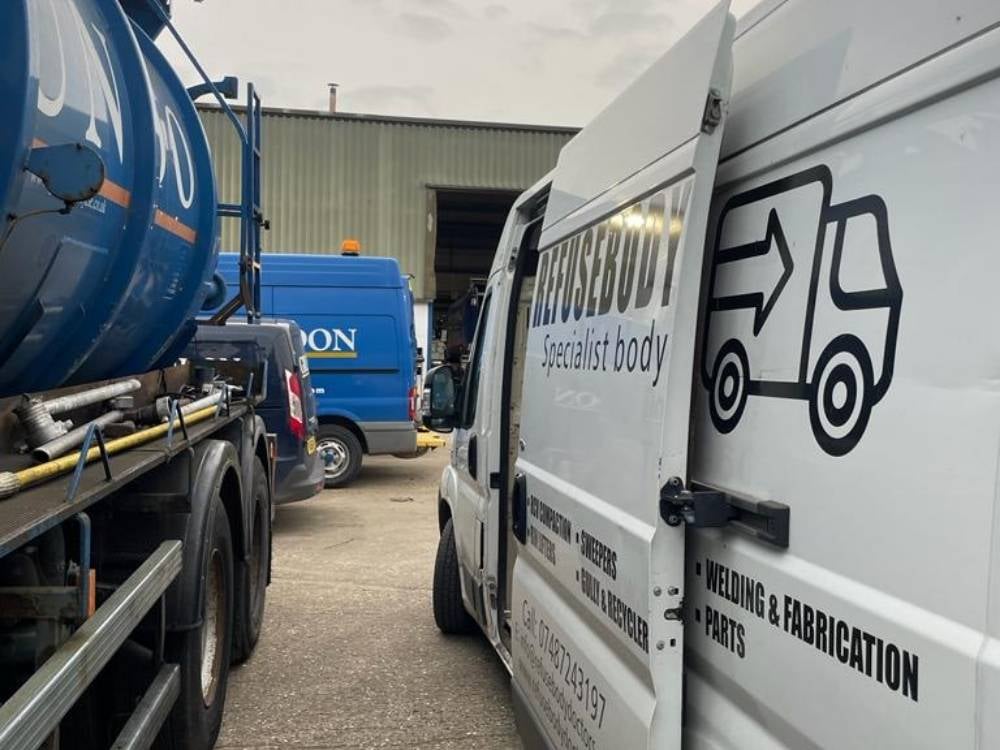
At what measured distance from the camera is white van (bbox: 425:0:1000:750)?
122 centimetres

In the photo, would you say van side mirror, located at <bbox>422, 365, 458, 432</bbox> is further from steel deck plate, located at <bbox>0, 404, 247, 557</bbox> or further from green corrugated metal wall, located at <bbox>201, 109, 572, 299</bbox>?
green corrugated metal wall, located at <bbox>201, 109, 572, 299</bbox>

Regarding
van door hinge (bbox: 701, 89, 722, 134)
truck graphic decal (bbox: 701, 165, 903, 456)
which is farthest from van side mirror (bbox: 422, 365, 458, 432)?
van door hinge (bbox: 701, 89, 722, 134)

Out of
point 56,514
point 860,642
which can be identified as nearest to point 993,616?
point 860,642

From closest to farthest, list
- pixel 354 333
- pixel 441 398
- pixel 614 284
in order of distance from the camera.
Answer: pixel 614 284
pixel 441 398
pixel 354 333

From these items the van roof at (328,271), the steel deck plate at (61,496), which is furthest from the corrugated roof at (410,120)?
the steel deck plate at (61,496)

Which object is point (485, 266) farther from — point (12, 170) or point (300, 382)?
point (12, 170)

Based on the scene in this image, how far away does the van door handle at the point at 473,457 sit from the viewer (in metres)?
4.01

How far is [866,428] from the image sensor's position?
4.54 ft

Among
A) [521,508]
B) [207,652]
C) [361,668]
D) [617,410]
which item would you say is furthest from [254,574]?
[617,410]

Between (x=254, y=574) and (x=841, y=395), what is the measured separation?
412 cm

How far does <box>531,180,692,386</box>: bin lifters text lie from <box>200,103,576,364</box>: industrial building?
54.3 feet

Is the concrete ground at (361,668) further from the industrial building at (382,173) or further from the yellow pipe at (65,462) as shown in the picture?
the industrial building at (382,173)

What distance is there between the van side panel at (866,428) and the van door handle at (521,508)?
47.7 inches

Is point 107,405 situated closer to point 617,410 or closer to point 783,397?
point 617,410
